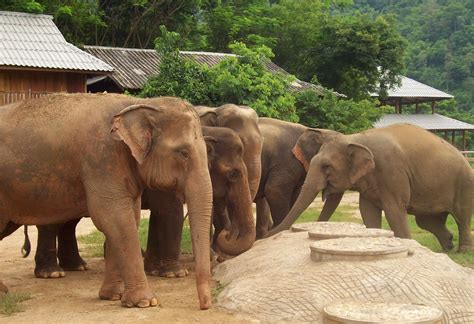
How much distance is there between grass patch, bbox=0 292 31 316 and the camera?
649cm

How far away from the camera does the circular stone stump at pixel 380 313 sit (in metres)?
5.12

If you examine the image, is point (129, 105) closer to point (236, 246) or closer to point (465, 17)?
point (236, 246)

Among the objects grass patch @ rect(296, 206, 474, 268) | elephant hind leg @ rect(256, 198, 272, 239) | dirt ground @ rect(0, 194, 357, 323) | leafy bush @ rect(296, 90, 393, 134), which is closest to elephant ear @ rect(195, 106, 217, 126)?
dirt ground @ rect(0, 194, 357, 323)

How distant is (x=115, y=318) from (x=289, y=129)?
5.62 metres

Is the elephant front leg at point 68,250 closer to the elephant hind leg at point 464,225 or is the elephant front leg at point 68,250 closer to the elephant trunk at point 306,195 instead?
the elephant trunk at point 306,195

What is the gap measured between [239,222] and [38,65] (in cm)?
1323

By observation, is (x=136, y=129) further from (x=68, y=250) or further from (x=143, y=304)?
(x=68, y=250)

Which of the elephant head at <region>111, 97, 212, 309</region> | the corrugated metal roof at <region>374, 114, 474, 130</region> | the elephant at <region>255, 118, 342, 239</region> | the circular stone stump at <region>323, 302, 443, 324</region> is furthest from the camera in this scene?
the corrugated metal roof at <region>374, 114, 474, 130</region>

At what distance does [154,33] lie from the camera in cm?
3341

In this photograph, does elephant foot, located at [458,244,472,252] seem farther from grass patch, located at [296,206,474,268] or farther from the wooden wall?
the wooden wall

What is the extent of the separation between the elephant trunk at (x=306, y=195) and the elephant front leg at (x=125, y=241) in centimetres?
307

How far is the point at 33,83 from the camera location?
20109 millimetres

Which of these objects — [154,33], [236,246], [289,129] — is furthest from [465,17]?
[236,246]

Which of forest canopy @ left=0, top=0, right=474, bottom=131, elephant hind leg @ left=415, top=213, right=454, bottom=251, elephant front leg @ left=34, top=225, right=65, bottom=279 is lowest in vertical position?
elephant hind leg @ left=415, top=213, right=454, bottom=251
